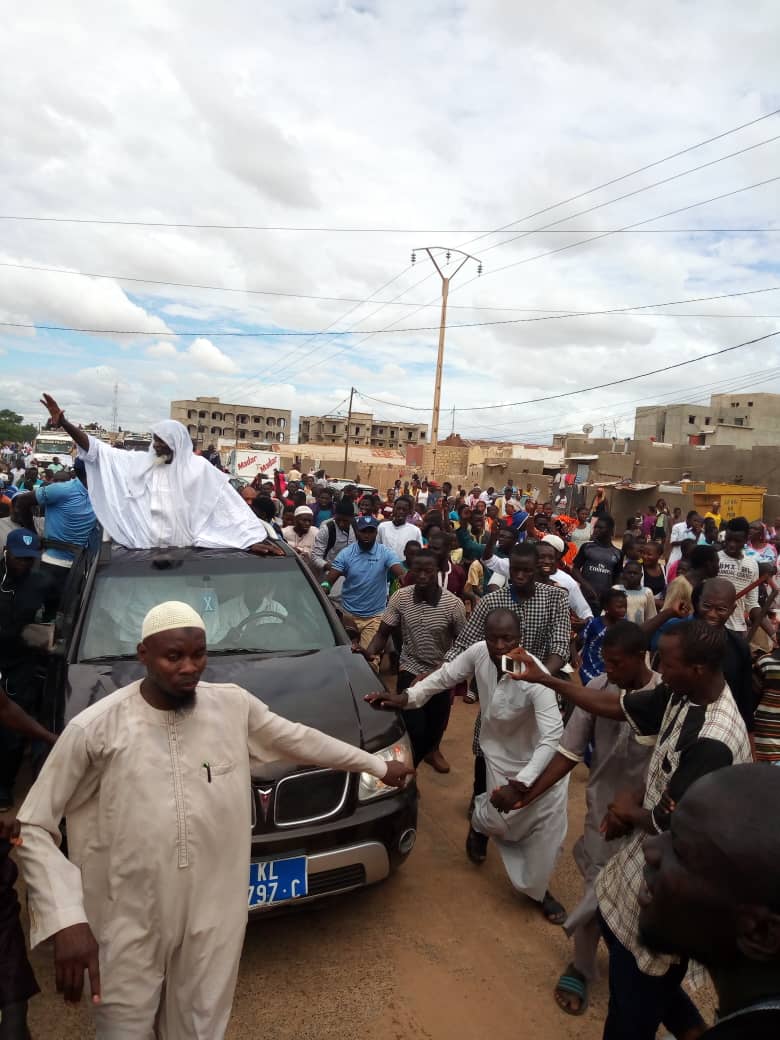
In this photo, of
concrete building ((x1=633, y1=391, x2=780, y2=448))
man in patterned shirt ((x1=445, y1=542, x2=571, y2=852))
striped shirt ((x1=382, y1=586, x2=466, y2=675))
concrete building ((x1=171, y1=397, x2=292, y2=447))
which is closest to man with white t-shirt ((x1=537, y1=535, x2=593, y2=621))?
striped shirt ((x1=382, y1=586, x2=466, y2=675))

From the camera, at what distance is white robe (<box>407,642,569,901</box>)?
3.61 m

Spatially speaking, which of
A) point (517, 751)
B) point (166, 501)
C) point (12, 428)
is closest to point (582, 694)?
point (517, 751)

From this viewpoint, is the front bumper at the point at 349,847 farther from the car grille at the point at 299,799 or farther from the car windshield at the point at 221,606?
the car windshield at the point at 221,606

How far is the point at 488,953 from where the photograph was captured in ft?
11.0

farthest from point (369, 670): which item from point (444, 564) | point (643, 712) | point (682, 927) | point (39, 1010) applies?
point (444, 564)

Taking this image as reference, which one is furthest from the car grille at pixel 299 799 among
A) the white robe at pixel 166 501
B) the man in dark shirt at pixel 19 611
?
the man in dark shirt at pixel 19 611

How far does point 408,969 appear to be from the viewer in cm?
321

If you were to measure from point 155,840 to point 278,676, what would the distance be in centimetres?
162

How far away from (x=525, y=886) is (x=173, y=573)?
2601mm

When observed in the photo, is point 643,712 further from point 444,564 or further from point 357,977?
point 444,564

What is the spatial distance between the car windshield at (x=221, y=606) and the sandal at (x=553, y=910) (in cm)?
173

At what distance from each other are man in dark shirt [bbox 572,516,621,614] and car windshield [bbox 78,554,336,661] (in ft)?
12.0

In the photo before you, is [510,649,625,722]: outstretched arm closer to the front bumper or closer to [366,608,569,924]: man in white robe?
[366,608,569,924]: man in white robe

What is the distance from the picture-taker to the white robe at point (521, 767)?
3607 millimetres
